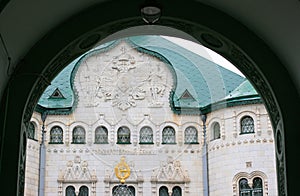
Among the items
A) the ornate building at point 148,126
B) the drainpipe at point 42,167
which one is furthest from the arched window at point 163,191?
the drainpipe at point 42,167

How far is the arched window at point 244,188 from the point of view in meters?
25.8

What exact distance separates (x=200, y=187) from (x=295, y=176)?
1928cm

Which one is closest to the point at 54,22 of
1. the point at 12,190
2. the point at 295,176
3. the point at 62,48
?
the point at 62,48

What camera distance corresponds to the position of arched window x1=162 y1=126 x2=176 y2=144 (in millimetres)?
28281

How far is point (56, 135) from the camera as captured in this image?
28.0 meters

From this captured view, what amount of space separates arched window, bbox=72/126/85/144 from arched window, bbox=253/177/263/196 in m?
7.68

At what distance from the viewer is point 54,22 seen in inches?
350

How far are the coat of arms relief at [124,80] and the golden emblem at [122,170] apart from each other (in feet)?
8.54

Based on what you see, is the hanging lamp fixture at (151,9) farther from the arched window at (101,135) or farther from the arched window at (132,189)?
the arched window at (101,135)

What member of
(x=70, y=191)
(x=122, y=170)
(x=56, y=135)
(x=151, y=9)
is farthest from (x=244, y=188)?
(x=151, y=9)

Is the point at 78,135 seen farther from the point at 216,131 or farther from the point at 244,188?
the point at 244,188

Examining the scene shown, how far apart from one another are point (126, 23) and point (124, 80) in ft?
63.9

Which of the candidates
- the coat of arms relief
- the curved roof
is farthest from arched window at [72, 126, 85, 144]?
the coat of arms relief

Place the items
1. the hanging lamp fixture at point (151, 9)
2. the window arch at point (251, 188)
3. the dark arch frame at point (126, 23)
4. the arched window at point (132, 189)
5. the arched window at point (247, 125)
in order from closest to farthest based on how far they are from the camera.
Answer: the hanging lamp fixture at point (151, 9) < the dark arch frame at point (126, 23) < the window arch at point (251, 188) < the arched window at point (247, 125) < the arched window at point (132, 189)
